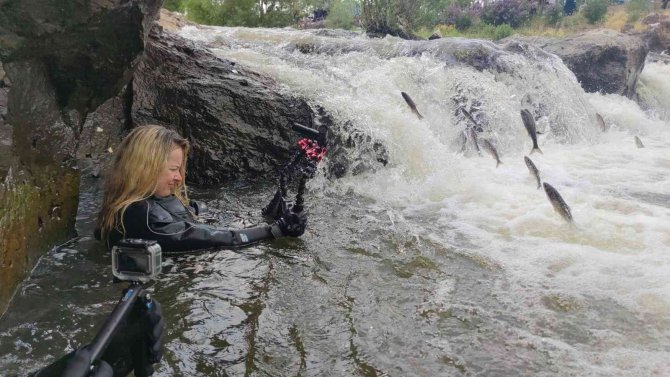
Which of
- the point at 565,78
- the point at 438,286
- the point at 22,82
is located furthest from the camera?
the point at 565,78

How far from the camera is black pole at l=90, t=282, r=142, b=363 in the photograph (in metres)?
1.54

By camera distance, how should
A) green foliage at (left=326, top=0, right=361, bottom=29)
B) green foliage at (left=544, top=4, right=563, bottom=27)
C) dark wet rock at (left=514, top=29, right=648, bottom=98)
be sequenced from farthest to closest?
green foliage at (left=326, top=0, right=361, bottom=29) < green foliage at (left=544, top=4, right=563, bottom=27) < dark wet rock at (left=514, top=29, right=648, bottom=98)

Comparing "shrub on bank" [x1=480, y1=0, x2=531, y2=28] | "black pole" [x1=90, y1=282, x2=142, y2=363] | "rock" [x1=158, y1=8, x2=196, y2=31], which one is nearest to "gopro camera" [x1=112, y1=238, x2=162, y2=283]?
"black pole" [x1=90, y1=282, x2=142, y2=363]

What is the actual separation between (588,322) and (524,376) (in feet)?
2.66

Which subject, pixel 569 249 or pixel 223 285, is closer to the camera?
pixel 223 285

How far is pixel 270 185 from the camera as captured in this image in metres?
5.76

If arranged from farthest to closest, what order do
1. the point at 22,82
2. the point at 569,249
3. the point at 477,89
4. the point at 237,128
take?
the point at 477,89
the point at 237,128
the point at 569,249
the point at 22,82

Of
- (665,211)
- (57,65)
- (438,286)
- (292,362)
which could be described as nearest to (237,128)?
(57,65)

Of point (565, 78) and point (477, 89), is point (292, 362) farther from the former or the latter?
point (565, 78)

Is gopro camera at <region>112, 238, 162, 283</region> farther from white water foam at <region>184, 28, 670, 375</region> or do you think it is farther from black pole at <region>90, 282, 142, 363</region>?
white water foam at <region>184, 28, 670, 375</region>

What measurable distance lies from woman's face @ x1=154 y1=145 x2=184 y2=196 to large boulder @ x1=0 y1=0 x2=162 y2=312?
789 mm

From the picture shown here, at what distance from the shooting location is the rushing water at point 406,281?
8.70ft

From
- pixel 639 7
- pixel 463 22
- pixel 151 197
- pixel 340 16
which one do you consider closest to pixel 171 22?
pixel 151 197

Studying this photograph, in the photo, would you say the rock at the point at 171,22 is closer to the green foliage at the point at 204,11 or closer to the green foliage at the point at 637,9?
the green foliage at the point at 204,11
